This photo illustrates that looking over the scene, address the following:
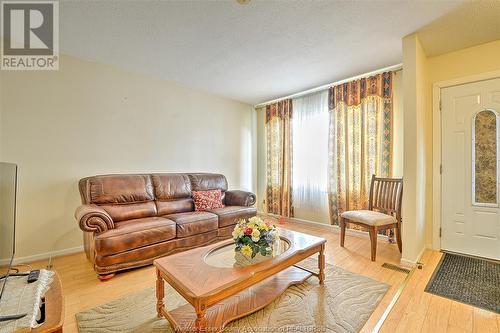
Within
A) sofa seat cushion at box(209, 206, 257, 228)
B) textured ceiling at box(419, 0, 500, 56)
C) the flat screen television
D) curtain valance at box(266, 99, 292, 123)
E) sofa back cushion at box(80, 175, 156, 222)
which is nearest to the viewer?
the flat screen television

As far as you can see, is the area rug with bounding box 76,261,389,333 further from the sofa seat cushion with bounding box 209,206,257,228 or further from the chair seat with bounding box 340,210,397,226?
the sofa seat cushion with bounding box 209,206,257,228

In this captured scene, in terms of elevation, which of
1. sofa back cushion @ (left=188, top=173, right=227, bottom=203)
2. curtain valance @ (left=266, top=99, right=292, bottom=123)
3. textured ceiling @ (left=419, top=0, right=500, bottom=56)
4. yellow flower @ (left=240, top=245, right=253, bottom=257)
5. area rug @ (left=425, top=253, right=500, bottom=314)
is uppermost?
textured ceiling @ (left=419, top=0, right=500, bottom=56)

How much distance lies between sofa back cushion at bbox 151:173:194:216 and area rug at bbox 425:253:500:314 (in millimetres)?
2910

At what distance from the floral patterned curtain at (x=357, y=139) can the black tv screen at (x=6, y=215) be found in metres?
3.60

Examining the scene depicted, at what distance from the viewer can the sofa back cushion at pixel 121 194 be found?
2715 millimetres

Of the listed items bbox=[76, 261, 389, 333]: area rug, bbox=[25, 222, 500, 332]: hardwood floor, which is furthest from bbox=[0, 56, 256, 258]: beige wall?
bbox=[76, 261, 389, 333]: area rug

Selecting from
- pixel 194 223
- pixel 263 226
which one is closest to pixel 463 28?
pixel 263 226

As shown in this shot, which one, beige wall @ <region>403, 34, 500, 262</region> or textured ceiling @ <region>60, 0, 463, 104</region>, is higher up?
textured ceiling @ <region>60, 0, 463, 104</region>

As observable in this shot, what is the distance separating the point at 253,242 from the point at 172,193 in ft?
6.54

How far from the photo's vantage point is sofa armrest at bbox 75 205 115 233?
2221mm

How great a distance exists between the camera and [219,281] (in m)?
1.38

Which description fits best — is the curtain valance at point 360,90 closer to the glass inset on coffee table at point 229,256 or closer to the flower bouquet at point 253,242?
the glass inset on coffee table at point 229,256

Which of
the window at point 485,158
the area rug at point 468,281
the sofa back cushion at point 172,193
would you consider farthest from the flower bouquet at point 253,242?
the window at point 485,158

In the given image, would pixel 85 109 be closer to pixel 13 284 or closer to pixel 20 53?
pixel 20 53
